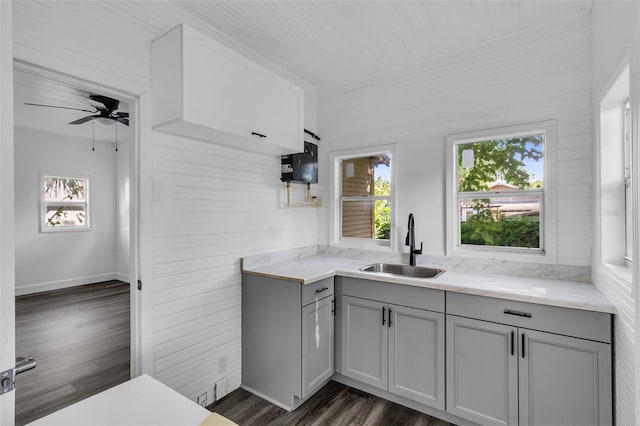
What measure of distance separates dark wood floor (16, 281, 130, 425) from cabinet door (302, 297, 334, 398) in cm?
159

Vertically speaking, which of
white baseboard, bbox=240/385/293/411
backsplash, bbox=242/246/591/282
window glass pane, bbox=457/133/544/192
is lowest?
white baseboard, bbox=240/385/293/411

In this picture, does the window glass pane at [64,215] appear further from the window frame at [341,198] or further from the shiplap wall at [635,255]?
the shiplap wall at [635,255]

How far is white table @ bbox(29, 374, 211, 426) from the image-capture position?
3.34 ft

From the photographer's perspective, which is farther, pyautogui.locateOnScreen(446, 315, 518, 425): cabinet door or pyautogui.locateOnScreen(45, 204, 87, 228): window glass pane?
pyautogui.locateOnScreen(45, 204, 87, 228): window glass pane

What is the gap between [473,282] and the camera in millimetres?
2170

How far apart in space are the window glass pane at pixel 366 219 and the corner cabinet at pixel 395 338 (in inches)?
32.2

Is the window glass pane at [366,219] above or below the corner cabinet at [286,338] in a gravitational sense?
above

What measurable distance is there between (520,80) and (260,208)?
2.30 m

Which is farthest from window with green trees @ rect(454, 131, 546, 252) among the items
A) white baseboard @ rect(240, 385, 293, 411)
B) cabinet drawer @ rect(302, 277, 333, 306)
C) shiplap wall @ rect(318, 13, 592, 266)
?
white baseboard @ rect(240, 385, 293, 411)

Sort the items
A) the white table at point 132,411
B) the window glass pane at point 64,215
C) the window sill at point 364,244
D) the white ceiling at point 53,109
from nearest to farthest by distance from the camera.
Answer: the white table at point 132,411 < the window sill at point 364,244 < the white ceiling at point 53,109 < the window glass pane at point 64,215

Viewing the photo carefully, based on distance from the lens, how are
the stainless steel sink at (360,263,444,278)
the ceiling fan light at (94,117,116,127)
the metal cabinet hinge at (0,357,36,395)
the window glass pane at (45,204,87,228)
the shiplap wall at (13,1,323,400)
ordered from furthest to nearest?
1. the window glass pane at (45,204,87,228)
2. the ceiling fan light at (94,117,116,127)
3. the stainless steel sink at (360,263,444,278)
4. the shiplap wall at (13,1,323,400)
5. the metal cabinet hinge at (0,357,36,395)

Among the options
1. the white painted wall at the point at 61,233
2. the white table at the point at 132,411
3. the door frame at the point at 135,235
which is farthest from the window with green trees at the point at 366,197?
the white painted wall at the point at 61,233

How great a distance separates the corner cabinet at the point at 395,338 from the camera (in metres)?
2.18

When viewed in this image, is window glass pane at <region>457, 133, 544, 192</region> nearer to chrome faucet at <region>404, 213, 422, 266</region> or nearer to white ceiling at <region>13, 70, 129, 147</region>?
chrome faucet at <region>404, 213, 422, 266</region>
